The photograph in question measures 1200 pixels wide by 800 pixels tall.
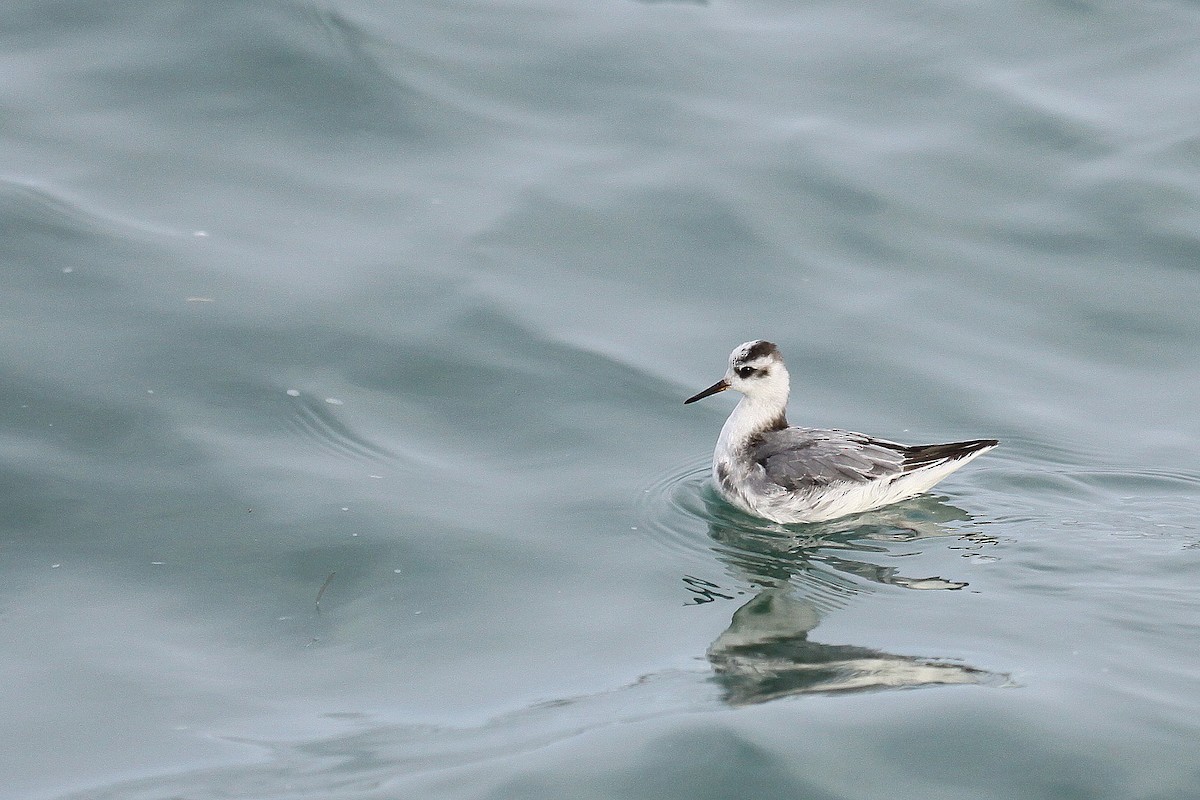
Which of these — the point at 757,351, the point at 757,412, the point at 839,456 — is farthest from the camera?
the point at 757,412

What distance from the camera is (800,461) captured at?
30.8 ft

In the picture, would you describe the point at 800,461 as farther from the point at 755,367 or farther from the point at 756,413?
the point at 755,367

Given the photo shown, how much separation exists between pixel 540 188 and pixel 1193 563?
20.6ft

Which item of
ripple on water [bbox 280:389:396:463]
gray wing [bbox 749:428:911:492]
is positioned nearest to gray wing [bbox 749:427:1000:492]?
gray wing [bbox 749:428:911:492]

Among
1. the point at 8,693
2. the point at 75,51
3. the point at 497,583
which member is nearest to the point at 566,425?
the point at 497,583

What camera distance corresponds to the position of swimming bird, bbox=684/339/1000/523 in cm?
915

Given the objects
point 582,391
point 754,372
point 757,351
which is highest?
point 757,351

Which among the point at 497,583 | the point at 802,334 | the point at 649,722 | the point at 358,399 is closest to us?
the point at 649,722

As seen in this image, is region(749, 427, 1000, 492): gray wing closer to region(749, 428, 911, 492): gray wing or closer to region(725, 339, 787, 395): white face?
region(749, 428, 911, 492): gray wing

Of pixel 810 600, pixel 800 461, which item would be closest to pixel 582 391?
pixel 800 461

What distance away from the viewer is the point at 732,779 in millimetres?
5891

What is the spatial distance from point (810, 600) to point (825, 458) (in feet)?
5.14

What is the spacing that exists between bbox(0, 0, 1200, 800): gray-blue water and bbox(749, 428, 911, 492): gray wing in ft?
1.25

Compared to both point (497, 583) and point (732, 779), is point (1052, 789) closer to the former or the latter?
point (732, 779)
